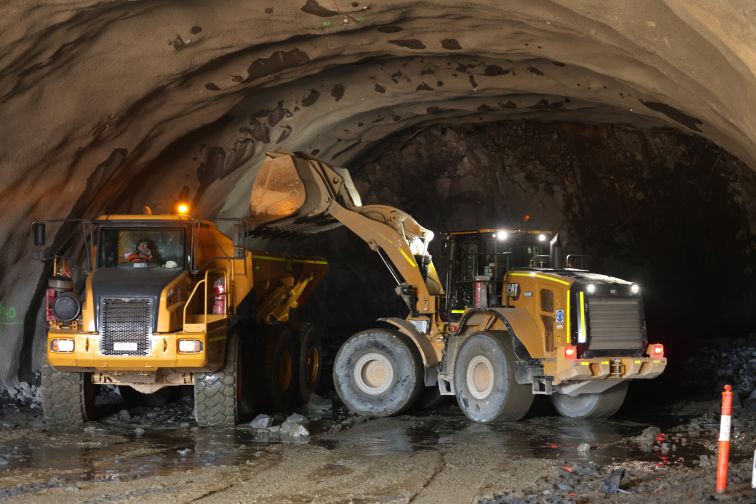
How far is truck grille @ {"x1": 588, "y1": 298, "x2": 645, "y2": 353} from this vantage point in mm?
10695

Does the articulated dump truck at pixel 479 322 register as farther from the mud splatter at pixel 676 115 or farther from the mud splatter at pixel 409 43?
the mud splatter at pixel 676 115

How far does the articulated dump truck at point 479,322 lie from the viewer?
10.7 metres

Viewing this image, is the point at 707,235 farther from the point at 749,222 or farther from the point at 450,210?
the point at 450,210

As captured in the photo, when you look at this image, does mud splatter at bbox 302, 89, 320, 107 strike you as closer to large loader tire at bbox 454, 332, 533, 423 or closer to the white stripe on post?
large loader tire at bbox 454, 332, 533, 423

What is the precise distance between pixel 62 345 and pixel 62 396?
2.60 feet

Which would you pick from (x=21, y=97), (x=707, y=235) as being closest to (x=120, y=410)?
(x=21, y=97)

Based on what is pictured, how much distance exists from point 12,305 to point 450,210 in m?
10.5

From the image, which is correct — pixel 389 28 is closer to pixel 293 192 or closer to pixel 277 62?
pixel 277 62

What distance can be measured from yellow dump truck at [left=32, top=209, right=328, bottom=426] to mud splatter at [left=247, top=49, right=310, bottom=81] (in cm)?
192

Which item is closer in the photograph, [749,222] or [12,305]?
[12,305]

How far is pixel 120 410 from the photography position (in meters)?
11.6

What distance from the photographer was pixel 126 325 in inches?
396

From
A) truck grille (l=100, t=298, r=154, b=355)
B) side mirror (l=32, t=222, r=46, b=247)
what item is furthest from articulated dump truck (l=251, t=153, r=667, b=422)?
side mirror (l=32, t=222, r=46, b=247)

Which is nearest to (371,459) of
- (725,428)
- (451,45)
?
(725,428)
